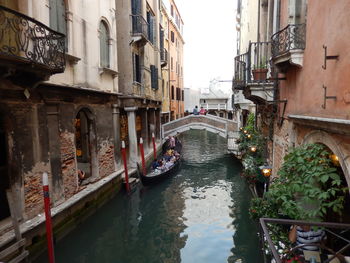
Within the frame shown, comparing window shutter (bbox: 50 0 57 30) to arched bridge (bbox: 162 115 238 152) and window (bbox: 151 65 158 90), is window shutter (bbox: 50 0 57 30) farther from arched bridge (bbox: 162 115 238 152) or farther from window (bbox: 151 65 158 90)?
arched bridge (bbox: 162 115 238 152)

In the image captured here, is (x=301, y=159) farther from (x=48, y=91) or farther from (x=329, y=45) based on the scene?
(x=48, y=91)

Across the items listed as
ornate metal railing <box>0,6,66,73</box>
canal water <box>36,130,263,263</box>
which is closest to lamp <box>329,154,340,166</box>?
canal water <box>36,130,263,263</box>

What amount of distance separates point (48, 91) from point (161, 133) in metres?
11.4

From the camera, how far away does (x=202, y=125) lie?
16.8 meters

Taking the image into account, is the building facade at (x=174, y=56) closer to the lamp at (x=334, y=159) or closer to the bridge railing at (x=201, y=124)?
the bridge railing at (x=201, y=124)

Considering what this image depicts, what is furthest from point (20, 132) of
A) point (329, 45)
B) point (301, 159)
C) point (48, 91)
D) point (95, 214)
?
point (329, 45)

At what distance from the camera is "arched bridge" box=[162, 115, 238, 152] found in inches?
635

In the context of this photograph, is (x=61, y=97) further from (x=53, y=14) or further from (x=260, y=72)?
(x=260, y=72)

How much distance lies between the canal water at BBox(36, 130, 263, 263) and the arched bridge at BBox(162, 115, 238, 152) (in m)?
6.28

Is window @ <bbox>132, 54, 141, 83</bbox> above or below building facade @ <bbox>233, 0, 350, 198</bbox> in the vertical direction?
above

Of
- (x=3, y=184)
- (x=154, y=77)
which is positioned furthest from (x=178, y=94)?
(x=3, y=184)

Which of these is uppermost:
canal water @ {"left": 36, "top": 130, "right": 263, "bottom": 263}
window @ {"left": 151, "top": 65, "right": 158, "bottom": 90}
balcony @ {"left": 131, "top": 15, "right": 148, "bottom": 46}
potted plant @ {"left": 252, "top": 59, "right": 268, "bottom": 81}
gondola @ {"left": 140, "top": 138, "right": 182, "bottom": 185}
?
balcony @ {"left": 131, "top": 15, "right": 148, "bottom": 46}

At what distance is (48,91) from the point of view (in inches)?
221

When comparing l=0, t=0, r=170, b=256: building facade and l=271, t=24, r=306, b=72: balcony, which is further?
l=0, t=0, r=170, b=256: building facade
